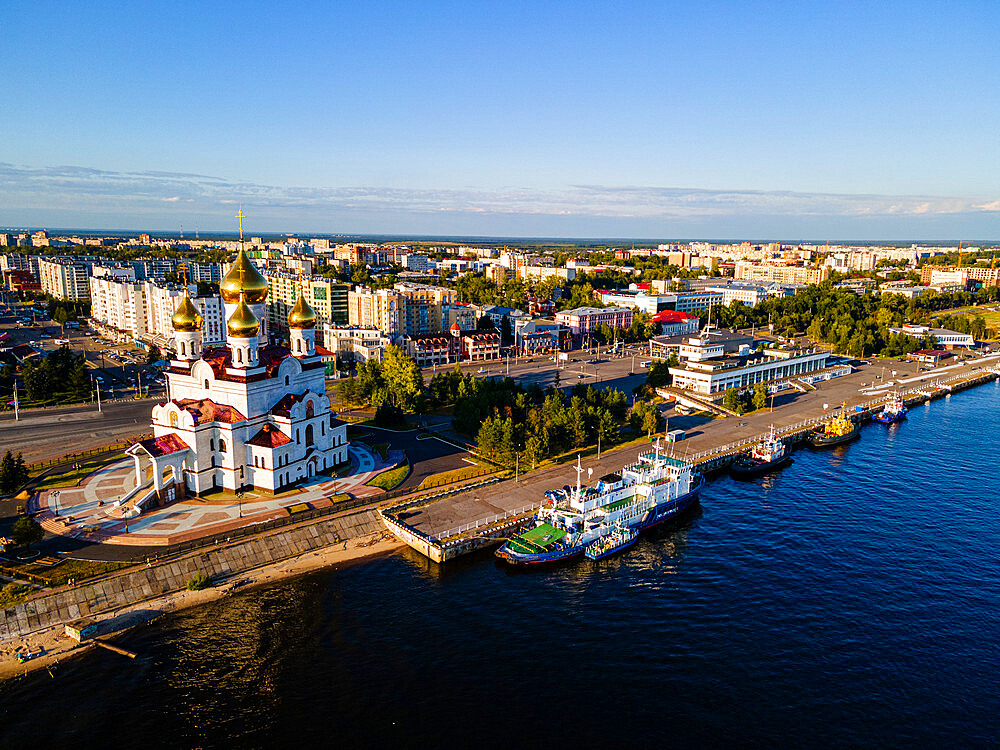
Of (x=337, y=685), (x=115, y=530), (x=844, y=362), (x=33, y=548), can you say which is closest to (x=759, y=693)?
(x=337, y=685)

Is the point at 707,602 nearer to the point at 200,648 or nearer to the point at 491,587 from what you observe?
the point at 491,587

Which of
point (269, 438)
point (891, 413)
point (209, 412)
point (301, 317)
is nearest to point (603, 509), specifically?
point (269, 438)

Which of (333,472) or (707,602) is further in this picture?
(333,472)

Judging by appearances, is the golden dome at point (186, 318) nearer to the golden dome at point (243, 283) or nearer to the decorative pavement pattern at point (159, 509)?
the golden dome at point (243, 283)

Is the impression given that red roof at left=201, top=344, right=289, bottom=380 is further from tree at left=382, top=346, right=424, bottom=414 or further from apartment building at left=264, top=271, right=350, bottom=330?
apartment building at left=264, top=271, right=350, bottom=330

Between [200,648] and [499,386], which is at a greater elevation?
[499,386]

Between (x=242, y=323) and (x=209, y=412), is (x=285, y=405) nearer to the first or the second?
(x=209, y=412)

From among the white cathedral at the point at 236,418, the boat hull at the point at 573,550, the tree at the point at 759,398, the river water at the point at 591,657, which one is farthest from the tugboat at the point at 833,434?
the white cathedral at the point at 236,418
